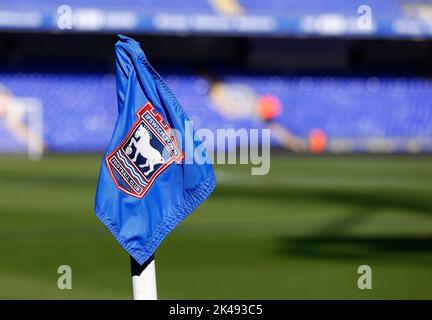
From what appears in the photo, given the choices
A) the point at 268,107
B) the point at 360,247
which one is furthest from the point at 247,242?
the point at 268,107

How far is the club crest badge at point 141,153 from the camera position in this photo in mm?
4680

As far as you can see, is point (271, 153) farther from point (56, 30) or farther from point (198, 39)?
point (56, 30)

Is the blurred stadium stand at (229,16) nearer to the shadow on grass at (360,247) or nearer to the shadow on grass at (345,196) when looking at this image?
the shadow on grass at (345,196)

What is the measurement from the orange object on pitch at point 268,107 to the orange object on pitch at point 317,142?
151 cm

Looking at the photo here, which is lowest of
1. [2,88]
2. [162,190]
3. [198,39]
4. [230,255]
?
[162,190]

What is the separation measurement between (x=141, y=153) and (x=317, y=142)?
1149 inches

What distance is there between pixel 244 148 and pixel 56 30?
7261 mm

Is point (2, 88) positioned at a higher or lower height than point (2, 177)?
higher

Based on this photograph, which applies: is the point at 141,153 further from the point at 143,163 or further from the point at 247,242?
the point at 247,242

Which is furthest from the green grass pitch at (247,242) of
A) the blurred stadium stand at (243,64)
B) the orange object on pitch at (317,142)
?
the orange object on pitch at (317,142)

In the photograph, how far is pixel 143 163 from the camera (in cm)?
469

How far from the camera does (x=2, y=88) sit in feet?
107
